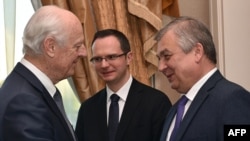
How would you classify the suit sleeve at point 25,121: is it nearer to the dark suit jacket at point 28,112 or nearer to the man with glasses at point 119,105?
the dark suit jacket at point 28,112

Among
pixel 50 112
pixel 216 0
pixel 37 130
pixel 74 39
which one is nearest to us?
pixel 37 130

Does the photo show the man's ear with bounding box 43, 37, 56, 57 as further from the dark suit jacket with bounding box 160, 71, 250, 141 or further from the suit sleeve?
the dark suit jacket with bounding box 160, 71, 250, 141

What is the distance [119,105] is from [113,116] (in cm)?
7

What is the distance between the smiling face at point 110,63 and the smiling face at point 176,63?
17.0 inches

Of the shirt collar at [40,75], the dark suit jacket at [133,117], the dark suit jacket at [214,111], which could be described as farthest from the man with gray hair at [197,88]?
the shirt collar at [40,75]

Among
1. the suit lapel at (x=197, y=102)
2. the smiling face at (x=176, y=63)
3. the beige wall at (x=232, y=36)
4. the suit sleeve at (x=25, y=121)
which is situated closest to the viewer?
the suit sleeve at (x=25, y=121)

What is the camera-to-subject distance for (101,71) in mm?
2254

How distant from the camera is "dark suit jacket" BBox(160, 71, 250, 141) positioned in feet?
5.05

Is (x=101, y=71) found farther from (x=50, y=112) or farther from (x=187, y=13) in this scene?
(x=187, y=13)

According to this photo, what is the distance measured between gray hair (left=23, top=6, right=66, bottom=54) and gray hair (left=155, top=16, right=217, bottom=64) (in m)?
0.47

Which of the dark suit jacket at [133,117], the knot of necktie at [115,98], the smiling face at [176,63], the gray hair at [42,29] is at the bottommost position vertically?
the dark suit jacket at [133,117]

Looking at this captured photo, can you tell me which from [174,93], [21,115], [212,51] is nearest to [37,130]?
[21,115]

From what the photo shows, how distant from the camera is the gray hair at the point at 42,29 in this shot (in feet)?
5.20

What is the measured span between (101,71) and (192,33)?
2.08 feet
